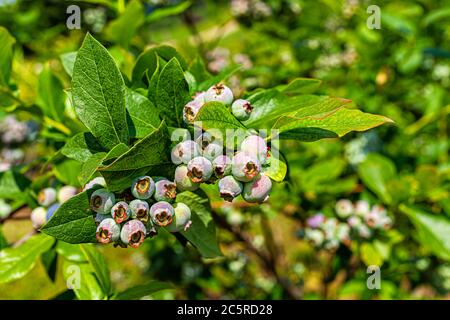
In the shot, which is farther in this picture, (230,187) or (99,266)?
(99,266)

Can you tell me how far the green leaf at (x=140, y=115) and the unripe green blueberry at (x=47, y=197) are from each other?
1.34 feet

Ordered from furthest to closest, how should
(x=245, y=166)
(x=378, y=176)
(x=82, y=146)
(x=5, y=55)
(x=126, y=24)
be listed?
(x=378, y=176) < (x=126, y=24) < (x=5, y=55) < (x=82, y=146) < (x=245, y=166)

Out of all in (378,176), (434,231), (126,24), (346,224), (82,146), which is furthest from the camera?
(346,224)

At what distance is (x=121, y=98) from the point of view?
743 mm

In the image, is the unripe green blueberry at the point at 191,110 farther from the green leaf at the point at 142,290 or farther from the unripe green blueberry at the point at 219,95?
the green leaf at the point at 142,290

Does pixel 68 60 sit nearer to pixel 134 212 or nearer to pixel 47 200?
pixel 47 200

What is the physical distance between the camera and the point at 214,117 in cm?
72

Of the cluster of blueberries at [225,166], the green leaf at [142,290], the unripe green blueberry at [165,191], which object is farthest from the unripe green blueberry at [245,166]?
the green leaf at [142,290]

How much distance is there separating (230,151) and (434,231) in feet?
3.13

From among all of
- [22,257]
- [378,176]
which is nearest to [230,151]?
[22,257]

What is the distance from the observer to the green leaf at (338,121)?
68 centimetres

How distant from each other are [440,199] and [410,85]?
79 cm
